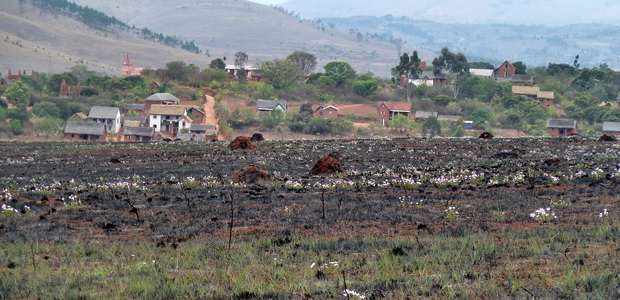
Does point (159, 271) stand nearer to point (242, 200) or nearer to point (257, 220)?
point (257, 220)

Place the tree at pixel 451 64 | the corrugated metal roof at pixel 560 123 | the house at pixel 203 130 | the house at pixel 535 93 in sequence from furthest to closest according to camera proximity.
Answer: the tree at pixel 451 64 → the house at pixel 535 93 → the corrugated metal roof at pixel 560 123 → the house at pixel 203 130

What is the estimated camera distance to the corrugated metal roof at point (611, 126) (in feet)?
378

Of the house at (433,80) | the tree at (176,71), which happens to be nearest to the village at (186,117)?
the tree at (176,71)

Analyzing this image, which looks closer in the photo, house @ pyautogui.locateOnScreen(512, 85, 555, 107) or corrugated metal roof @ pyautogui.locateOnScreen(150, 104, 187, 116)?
corrugated metal roof @ pyautogui.locateOnScreen(150, 104, 187, 116)

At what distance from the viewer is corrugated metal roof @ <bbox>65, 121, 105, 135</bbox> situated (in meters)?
106

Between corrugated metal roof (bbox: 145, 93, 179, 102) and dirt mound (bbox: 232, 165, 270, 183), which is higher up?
dirt mound (bbox: 232, 165, 270, 183)

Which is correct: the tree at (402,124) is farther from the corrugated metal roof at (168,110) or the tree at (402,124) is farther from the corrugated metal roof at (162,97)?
the corrugated metal roof at (162,97)

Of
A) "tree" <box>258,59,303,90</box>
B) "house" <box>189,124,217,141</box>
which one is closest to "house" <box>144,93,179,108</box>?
"house" <box>189,124,217,141</box>

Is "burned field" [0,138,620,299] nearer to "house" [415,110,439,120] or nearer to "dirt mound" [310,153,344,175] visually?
"dirt mound" [310,153,344,175]

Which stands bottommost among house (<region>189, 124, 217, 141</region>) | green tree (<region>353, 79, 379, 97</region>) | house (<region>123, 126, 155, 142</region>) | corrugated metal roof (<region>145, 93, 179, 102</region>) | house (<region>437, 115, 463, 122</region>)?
house (<region>123, 126, 155, 142</region>)

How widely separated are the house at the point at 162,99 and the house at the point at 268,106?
13.0 m

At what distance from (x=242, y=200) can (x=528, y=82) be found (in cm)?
14638

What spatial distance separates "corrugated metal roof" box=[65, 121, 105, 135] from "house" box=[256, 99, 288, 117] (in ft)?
84.6

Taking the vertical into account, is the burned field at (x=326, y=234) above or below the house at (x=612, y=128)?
above
